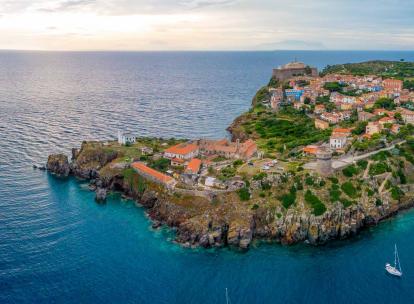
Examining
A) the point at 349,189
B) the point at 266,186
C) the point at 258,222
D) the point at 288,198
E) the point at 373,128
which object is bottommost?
the point at 258,222

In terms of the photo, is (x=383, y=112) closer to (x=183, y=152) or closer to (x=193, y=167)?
(x=183, y=152)

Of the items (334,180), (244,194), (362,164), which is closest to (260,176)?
(244,194)

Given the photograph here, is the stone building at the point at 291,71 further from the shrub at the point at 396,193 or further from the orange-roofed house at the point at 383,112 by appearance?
the shrub at the point at 396,193

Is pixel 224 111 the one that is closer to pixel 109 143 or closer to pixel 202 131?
pixel 202 131

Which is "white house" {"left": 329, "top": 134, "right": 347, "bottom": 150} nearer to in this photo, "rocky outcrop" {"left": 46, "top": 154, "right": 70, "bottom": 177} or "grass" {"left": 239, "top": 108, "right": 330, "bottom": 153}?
"grass" {"left": 239, "top": 108, "right": 330, "bottom": 153}

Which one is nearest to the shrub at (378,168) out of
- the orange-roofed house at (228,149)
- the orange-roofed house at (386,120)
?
the orange-roofed house at (228,149)

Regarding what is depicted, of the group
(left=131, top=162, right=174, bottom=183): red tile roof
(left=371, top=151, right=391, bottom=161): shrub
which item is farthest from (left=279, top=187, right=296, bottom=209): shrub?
(left=371, top=151, right=391, bottom=161): shrub
